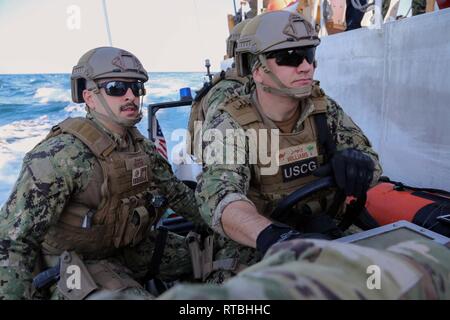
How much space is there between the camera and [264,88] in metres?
1.70

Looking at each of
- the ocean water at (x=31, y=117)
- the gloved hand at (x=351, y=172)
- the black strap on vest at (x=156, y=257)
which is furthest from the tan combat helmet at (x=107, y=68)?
the ocean water at (x=31, y=117)

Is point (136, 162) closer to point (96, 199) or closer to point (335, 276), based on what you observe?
point (96, 199)

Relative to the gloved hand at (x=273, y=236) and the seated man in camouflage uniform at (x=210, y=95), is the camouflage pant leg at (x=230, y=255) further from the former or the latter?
the seated man in camouflage uniform at (x=210, y=95)

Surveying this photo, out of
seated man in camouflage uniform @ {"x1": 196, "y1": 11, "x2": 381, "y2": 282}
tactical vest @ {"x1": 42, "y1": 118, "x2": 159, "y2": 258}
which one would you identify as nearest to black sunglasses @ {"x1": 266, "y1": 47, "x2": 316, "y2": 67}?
seated man in camouflage uniform @ {"x1": 196, "y1": 11, "x2": 381, "y2": 282}

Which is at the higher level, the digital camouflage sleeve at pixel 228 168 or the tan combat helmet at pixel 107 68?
the tan combat helmet at pixel 107 68

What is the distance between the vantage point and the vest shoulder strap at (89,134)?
5.81ft

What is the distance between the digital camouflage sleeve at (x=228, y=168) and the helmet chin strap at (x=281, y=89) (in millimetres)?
152

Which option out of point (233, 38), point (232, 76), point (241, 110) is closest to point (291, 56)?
point (241, 110)

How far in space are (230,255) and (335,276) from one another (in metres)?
1.29

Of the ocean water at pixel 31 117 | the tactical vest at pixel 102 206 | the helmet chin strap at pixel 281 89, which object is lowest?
the ocean water at pixel 31 117
